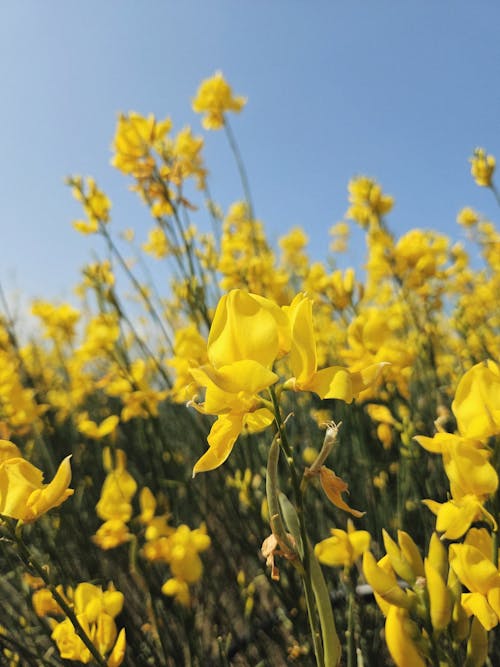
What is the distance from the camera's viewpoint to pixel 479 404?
73 cm

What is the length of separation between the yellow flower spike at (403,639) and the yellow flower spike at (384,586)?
0.04 feet

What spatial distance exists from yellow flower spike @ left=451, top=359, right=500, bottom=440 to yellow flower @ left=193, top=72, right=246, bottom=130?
2693 millimetres

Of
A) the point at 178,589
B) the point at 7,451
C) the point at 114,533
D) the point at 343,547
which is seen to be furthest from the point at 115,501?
the point at 7,451

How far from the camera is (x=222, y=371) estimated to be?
22.6 inches

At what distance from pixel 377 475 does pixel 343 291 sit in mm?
852

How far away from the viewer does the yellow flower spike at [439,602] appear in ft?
1.91

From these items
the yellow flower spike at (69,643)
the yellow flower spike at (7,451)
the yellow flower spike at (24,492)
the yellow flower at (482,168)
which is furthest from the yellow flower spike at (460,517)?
the yellow flower at (482,168)

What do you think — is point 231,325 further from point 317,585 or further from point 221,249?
point 221,249

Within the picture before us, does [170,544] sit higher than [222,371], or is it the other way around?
[222,371]

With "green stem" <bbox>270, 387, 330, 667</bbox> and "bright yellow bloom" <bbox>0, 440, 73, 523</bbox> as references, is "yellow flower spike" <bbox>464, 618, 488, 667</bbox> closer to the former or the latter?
"green stem" <bbox>270, 387, 330, 667</bbox>

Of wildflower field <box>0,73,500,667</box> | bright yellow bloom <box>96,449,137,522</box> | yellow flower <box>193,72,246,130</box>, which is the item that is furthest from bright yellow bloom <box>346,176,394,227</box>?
bright yellow bloom <box>96,449,137,522</box>

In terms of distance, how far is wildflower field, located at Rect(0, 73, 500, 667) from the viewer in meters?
0.60

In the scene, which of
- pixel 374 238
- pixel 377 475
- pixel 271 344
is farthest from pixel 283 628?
pixel 374 238

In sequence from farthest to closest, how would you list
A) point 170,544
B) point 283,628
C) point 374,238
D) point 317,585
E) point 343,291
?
point 374,238, point 343,291, point 283,628, point 170,544, point 317,585
